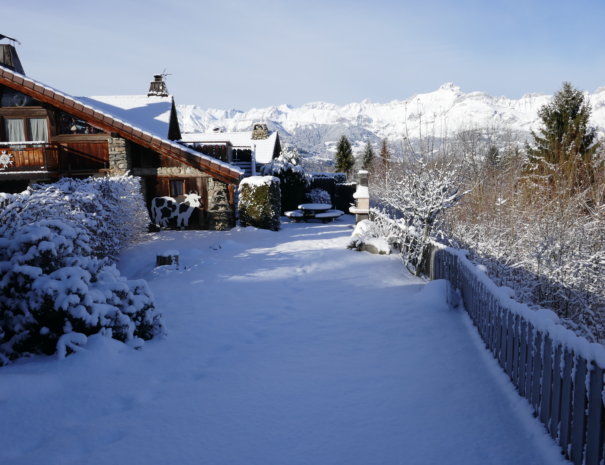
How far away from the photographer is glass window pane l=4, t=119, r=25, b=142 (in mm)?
15477

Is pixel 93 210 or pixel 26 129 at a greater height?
pixel 26 129

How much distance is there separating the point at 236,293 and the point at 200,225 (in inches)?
341

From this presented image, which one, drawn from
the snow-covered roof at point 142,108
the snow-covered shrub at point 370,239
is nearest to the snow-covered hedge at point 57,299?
the snow-covered shrub at point 370,239

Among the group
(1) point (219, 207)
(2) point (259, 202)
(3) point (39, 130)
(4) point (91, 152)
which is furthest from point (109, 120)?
(2) point (259, 202)

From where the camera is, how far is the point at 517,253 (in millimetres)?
8758

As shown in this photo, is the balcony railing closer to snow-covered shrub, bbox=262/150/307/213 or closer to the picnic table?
the picnic table

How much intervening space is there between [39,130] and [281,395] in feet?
53.2

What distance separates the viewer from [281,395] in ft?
13.5

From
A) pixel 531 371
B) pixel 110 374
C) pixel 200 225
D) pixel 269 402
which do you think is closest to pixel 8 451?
pixel 110 374

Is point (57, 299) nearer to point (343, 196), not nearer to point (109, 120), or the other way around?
point (109, 120)

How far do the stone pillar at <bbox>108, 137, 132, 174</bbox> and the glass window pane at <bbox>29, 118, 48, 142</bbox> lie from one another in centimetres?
276

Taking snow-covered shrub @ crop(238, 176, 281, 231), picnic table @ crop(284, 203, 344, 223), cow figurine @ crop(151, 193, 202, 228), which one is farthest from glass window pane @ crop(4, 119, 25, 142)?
picnic table @ crop(284, 203, 344, 223)

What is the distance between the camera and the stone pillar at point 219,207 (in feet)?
50.8

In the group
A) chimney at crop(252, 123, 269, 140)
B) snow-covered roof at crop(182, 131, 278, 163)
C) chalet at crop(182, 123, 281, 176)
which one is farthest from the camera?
chimney at crop(252, 123, 269, 140)
